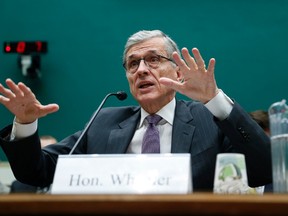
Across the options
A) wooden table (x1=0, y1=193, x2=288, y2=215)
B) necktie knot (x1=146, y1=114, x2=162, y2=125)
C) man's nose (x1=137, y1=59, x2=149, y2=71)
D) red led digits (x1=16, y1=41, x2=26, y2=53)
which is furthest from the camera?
red led digits (x1=16, y1=41, x2=26, y2=53)

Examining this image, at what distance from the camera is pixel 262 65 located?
14.4 ft

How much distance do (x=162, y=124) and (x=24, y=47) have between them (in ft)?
8.35

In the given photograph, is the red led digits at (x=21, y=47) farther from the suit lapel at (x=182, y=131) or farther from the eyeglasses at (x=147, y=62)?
the suit lapel at (x=182, y=131)

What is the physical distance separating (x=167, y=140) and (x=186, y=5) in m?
2.53

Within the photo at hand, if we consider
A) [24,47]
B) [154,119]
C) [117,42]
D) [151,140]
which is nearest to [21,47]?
[24,47]

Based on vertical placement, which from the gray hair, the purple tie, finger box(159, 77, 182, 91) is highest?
the gray hair

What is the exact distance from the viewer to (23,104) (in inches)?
79.3

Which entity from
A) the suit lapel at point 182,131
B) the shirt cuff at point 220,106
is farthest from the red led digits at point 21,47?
the shirt cuff at point 220,106

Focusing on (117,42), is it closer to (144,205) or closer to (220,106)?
(220,106)

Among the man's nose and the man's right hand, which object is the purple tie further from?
the man's right hand

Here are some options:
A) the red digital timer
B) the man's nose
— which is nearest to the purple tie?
the man's nose

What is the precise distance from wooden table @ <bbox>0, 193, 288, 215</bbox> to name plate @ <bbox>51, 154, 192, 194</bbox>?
24cm

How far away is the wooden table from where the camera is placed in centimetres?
102

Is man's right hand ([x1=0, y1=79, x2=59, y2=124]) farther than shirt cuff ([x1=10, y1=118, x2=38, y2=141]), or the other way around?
shirt cuff ([x1=10, y1=118, x2=38, y2=141])
